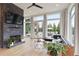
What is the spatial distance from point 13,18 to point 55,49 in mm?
1434

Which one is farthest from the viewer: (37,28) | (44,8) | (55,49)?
(37,28)

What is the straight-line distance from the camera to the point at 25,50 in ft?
13.1

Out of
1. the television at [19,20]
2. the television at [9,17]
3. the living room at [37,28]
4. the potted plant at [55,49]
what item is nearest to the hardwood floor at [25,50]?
the living room at [37,28]

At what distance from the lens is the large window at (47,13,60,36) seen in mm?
3995

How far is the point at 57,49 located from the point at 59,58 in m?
0.28

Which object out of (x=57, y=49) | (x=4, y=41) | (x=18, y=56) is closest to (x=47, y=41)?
(x=57, y=49)

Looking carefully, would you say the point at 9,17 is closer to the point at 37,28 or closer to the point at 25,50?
the point at 37,28

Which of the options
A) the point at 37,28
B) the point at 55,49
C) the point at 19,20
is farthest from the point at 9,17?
the point at 55,49

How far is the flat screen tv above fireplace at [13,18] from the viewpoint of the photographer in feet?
13.1

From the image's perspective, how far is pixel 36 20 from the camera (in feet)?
13.9

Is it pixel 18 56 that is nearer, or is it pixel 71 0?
pixel 71 0

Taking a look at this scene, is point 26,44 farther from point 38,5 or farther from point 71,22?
point 71,22

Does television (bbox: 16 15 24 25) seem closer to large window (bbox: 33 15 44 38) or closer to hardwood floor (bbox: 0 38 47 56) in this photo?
large window (bbox: 33 15 44 38)

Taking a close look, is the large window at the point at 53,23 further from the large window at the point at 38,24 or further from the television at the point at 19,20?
the television at the point at 19,20
